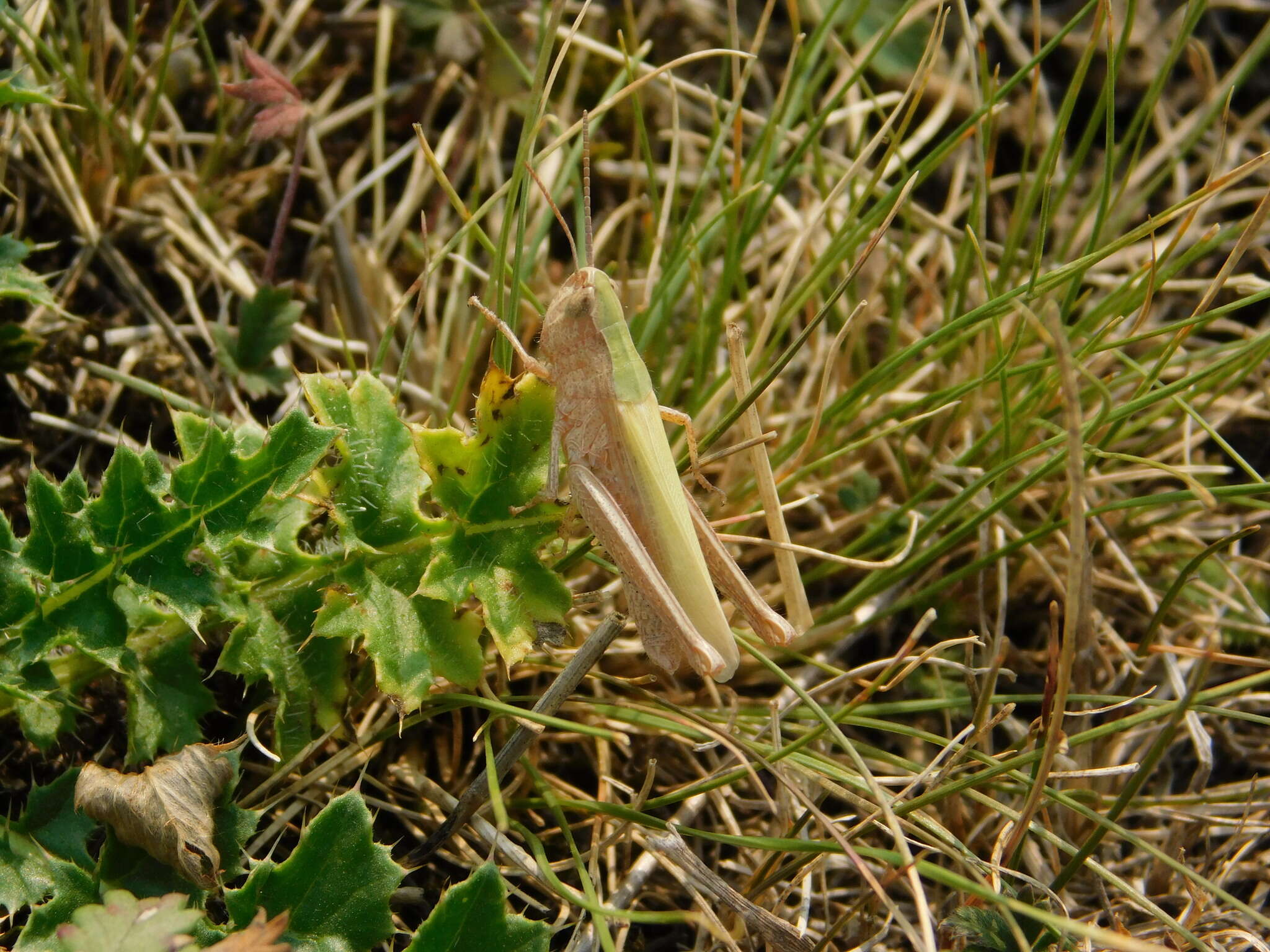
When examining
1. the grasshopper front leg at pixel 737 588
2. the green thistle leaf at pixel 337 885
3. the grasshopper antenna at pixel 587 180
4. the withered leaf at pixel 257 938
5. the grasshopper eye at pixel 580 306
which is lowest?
the green thistle leaf at pixel 337 885

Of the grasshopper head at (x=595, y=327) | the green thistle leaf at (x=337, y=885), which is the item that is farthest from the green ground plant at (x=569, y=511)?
the grasshopper head at (x=595, y=327)

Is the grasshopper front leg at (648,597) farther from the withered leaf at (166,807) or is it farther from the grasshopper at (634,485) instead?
the withered leaf at (166,807)

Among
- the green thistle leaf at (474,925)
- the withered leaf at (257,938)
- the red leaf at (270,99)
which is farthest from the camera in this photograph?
the red leaf at (270,99)

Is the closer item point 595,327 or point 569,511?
point 569,511

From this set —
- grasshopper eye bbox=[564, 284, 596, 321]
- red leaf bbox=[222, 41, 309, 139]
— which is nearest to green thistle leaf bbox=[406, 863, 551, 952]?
grasshopper eye bbox=[564, 284, 596, 321]

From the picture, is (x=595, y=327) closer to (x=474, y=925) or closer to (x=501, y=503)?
(x=501, y=503)

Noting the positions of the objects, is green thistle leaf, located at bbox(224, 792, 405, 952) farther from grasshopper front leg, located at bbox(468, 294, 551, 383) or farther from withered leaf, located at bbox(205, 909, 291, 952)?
grasshopper front leg, located at bbox(468, 294, 551, 383)

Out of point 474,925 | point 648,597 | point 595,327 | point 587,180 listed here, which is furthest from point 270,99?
point 474,925

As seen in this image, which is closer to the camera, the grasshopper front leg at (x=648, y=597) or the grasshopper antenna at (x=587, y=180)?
the grasshopper front leg at (x=648, y=597)
